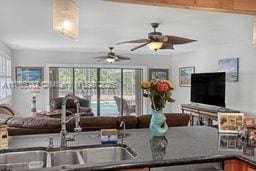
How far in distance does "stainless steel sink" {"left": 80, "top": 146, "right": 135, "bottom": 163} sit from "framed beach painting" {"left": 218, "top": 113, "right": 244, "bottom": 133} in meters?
1.06

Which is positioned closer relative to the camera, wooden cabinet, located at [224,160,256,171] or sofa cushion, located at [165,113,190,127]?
wooden cabinet, located at [224,160,256,171]

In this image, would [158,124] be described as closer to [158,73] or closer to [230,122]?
[230,122]

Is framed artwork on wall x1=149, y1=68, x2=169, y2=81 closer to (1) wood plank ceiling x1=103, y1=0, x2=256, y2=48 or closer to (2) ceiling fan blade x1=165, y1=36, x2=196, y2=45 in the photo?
(2) ceiling fan blade x1=165, y1=36, x2=196, y2=45

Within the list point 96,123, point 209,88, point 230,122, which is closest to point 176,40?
point 96,123

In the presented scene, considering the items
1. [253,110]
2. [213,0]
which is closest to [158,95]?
[213,0]

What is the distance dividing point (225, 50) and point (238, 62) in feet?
1.91

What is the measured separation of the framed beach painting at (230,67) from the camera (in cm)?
618

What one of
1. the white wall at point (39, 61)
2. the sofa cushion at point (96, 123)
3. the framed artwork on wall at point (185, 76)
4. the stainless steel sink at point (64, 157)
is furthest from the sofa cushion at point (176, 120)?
the white wall at point (39, 61)

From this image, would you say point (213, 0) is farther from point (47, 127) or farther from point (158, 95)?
point (47, 127)

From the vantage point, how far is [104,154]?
217 cm

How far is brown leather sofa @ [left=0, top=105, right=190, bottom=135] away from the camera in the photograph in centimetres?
328

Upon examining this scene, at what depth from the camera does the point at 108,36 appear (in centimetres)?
550

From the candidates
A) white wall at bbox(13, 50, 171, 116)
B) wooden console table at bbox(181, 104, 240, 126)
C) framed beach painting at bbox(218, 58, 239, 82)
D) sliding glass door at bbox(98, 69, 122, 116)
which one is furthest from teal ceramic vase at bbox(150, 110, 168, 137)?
sliding glass door at bbox(98, 69, 122, 116)

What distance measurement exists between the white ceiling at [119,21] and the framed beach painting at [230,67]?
2.19 feet
